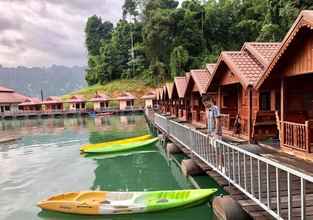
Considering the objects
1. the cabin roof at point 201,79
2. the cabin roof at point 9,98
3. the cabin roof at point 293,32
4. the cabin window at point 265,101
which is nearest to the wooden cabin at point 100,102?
the cabin roof at point 9,98

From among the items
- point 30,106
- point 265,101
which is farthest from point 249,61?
point 30,106

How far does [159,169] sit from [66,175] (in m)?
5.24

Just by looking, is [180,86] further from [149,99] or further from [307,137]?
[149,99]

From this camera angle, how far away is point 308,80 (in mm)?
12297

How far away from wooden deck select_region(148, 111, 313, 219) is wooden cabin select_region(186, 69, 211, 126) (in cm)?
691

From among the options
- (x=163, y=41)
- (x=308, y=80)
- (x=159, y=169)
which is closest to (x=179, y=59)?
(x=163, y=41)

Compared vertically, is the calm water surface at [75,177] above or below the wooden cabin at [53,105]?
below

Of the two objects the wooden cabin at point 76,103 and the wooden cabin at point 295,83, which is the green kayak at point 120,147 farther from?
the wooden cabin at point 76,103

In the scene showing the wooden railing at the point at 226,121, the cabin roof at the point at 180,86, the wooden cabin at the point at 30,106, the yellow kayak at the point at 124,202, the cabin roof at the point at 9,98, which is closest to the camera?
the yellow kayak at the point at 124,202

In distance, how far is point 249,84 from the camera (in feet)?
41.4

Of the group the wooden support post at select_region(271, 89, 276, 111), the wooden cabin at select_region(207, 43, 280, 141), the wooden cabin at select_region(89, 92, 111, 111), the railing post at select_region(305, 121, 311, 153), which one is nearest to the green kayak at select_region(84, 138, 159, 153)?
the wooden cabin at select_region(207, 43, 280, 141)

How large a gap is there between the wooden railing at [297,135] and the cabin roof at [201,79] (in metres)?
7.99

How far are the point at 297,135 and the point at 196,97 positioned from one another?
14.3 metres

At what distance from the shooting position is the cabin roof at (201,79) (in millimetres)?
19469
